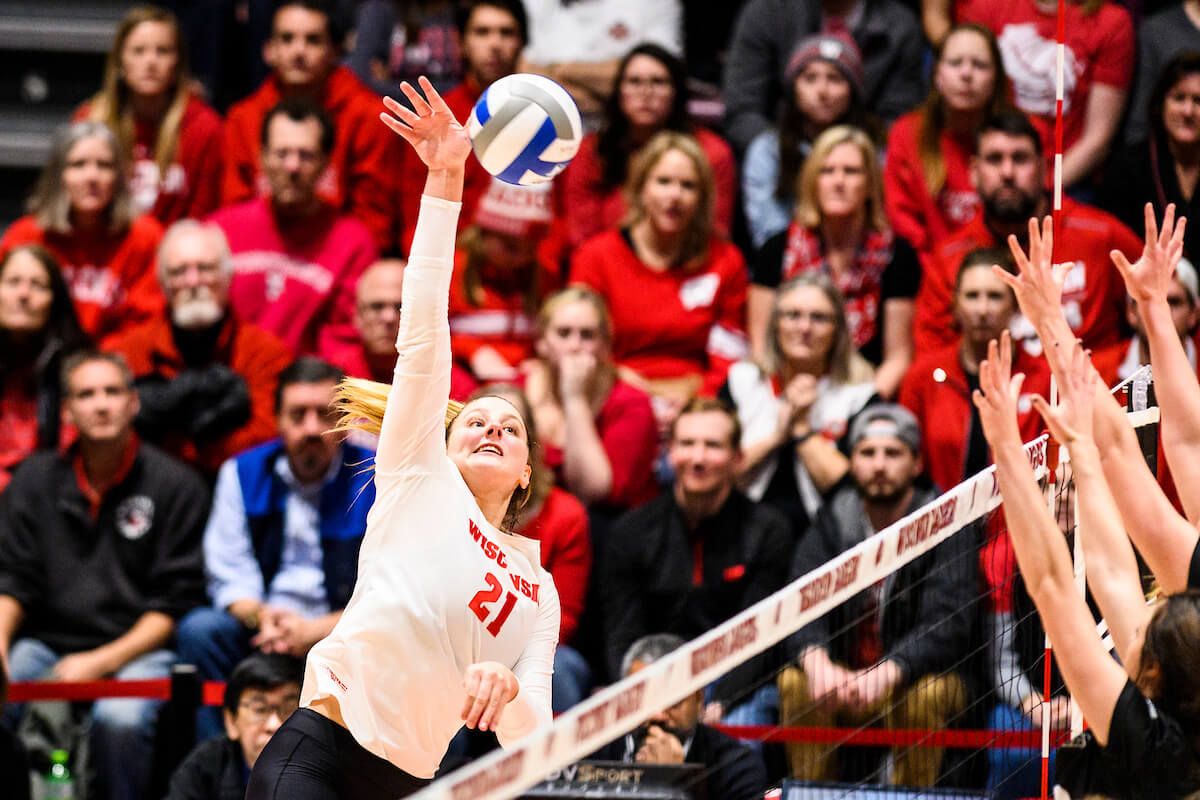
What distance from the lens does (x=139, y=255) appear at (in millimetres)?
9141

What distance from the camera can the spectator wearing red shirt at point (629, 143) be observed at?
9188mm

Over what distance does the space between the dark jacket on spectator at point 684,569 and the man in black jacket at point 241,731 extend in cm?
146

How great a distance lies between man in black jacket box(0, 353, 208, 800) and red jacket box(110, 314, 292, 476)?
376 mm

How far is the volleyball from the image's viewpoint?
17.5 ft

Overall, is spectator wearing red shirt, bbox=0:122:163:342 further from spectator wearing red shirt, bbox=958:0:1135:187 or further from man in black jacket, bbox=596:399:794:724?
spectator wearing red shirt, bbox=958:0:1135:187

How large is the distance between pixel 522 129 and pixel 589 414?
9.98ft

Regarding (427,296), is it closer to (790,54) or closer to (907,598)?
(907,598)

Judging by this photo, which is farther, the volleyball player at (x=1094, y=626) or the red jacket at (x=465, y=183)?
the red jacket at (x=465, y=183)

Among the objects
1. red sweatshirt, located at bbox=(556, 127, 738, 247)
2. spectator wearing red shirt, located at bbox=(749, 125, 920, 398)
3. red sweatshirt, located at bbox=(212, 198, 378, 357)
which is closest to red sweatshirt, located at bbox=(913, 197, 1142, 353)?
spectator wearing red shirt, located at bbox=(749, 125, 920, 398)

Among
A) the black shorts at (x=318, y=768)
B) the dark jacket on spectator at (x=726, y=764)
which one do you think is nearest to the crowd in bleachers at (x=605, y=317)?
the dark jacket on spectator at (x=726, y=764)

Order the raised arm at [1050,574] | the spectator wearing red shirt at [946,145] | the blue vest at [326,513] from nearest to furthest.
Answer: the raised arm at [1050,574], the blue vest at [326,513], the spectator wearing red shirt at [946,145]

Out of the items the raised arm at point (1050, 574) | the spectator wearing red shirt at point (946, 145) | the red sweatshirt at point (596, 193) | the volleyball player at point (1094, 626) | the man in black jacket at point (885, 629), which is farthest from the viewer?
the red sweatshirt at point (596, 193)

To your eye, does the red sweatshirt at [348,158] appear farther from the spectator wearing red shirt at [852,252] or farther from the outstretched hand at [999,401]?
the outstretched hand at [999,401]

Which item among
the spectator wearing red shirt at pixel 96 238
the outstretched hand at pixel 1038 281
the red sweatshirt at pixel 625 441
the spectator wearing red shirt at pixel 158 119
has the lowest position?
the outstretched hand at pixel 1038 281
